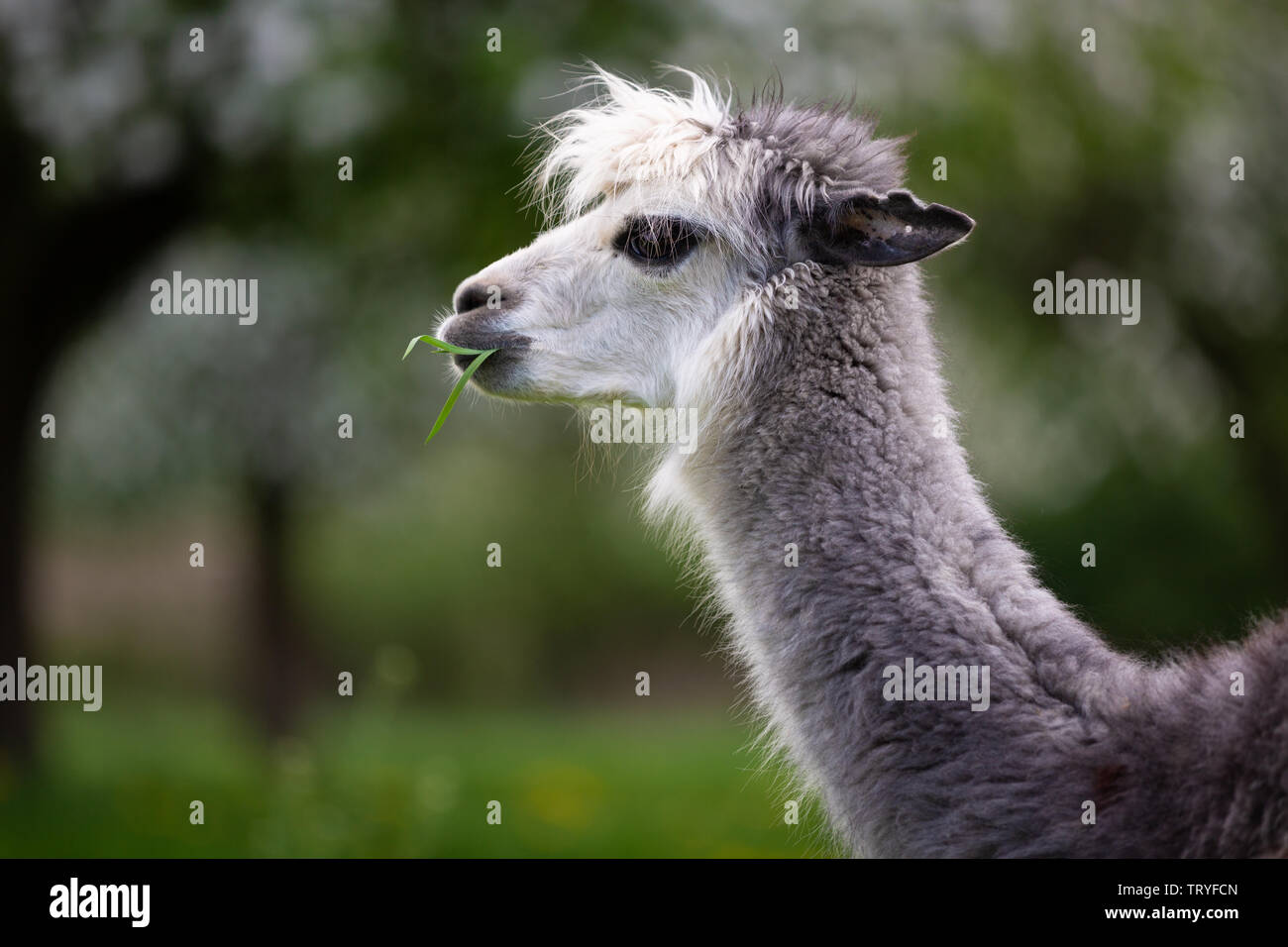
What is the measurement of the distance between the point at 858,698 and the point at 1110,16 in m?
9.23

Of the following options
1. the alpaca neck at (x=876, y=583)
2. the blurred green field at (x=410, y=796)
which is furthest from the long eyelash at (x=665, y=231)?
the blurred green field at (x=410, y=796)

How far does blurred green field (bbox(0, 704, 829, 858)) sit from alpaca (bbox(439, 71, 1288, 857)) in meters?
0.78

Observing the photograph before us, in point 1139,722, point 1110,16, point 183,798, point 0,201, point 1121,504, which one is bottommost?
point 183,798

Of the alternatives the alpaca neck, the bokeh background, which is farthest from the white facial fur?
the bokeh background

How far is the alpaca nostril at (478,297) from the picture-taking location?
385cm

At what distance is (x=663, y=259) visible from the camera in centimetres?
384

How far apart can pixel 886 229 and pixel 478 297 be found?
3.70 feet

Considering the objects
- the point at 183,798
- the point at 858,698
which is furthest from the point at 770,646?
the point at 183,798

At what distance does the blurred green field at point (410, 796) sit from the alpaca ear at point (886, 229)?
4.68 ft

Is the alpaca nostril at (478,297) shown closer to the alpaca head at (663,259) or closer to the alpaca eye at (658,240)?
the alpaca head at (663,259)

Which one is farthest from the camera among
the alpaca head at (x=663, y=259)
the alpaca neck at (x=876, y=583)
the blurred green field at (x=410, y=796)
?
the blurred green field at (x=410, y=796)

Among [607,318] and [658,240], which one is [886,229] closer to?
[658,240]
